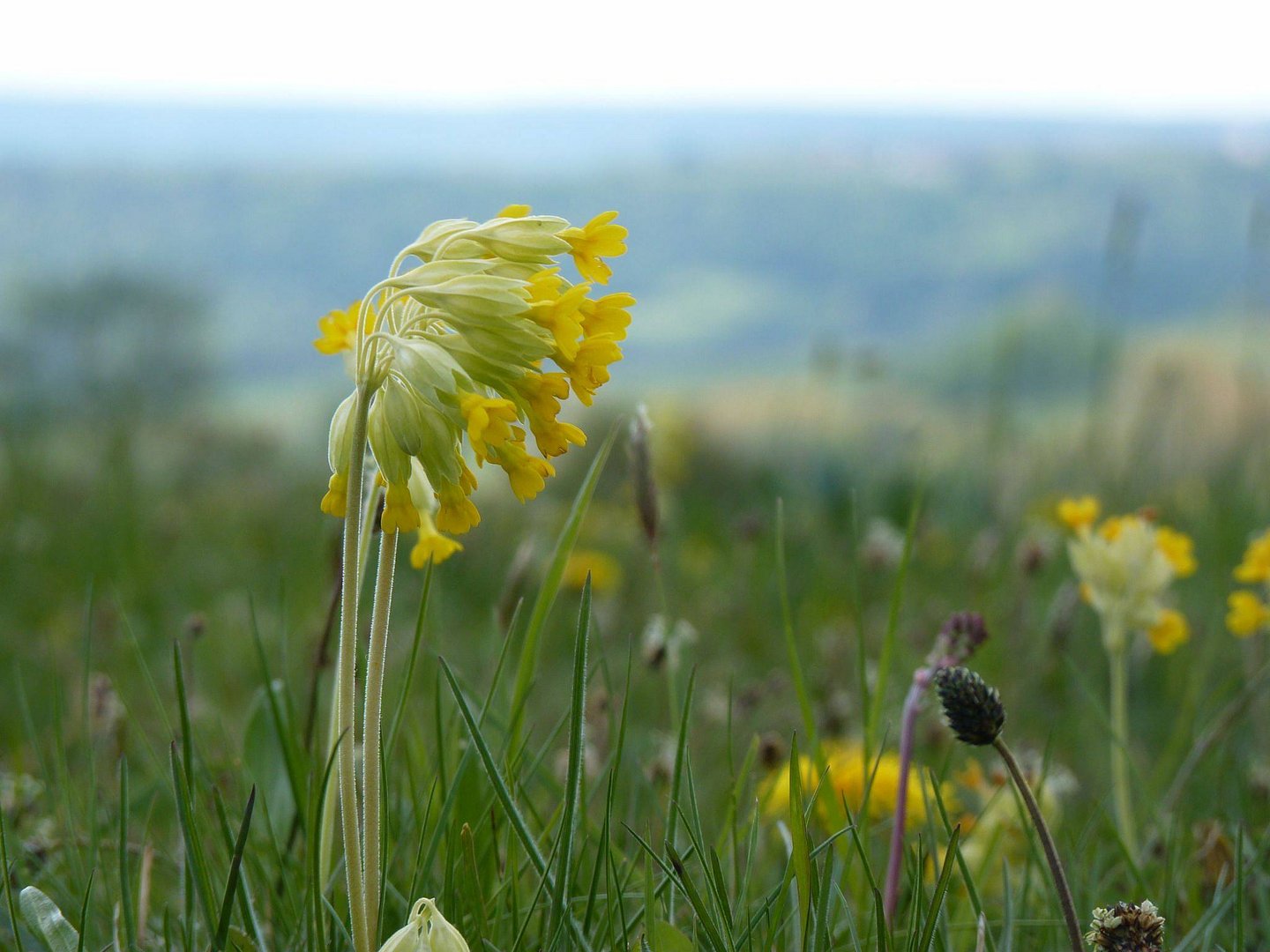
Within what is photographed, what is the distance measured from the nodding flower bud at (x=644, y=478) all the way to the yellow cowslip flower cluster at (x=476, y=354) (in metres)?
0.40

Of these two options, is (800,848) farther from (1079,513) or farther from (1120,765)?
(1079,513)

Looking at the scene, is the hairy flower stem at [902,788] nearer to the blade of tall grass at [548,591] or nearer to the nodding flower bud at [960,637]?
the nodding flower bud at [960,637]

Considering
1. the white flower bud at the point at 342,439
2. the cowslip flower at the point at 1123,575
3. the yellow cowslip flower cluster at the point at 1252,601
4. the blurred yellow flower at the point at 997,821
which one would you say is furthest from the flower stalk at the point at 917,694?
the yellow cowslip flower cluster at the point at 1252,601

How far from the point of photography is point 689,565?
4.40m

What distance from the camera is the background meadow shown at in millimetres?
1330

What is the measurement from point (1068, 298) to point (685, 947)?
8.39 m

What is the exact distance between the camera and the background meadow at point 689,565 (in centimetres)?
133

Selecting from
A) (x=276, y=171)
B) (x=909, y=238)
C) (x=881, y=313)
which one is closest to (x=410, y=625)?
(x=881, y=313)

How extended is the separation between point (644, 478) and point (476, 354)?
57 centimetres

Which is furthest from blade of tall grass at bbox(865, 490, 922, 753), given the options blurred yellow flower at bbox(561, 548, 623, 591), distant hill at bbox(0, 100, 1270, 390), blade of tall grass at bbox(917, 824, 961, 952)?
distant hill at bbox(0, 100, 1270, 390)

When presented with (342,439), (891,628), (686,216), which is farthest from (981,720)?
(686,216)

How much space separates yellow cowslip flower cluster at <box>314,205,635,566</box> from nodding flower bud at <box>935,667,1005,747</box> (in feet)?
1.29

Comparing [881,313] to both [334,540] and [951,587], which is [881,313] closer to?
[951,587]

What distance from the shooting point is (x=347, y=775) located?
3.38ft
